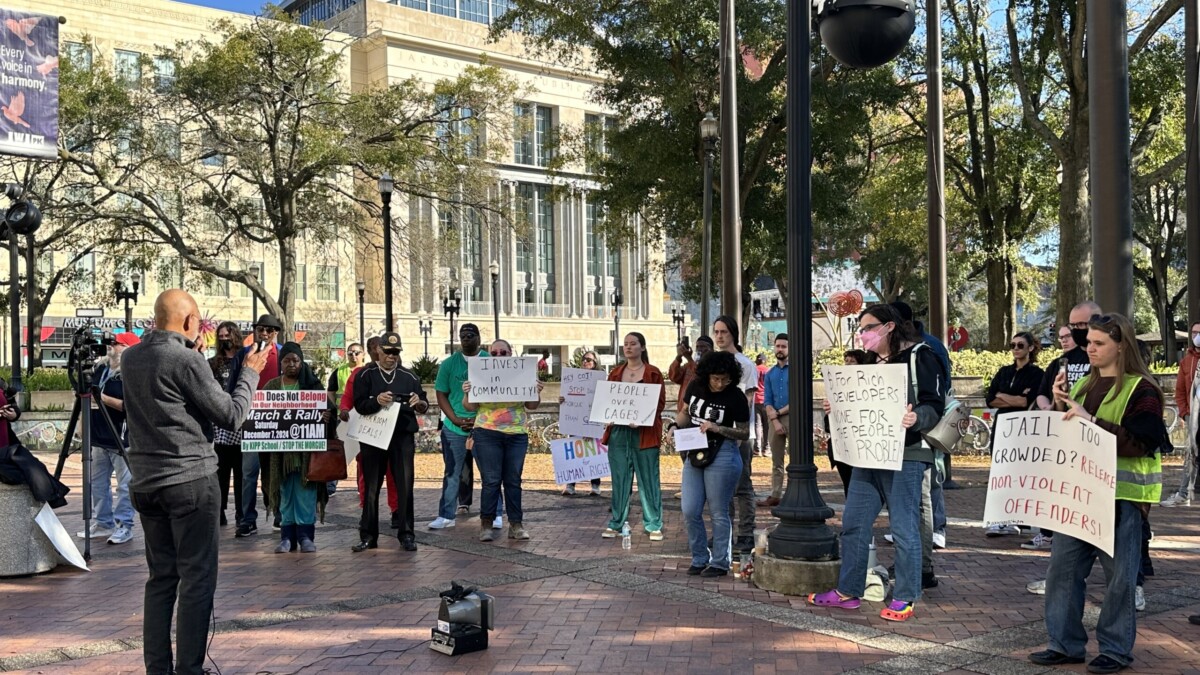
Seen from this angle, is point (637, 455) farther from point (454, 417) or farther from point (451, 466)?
point (451, 466)

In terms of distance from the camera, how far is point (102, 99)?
1123 inches

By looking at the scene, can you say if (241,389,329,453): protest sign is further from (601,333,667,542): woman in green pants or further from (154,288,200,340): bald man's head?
(154,288,200,340): bald man's head

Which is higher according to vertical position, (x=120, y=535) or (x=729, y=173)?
(x=729, y=173)

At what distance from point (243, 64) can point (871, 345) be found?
78.5 ft

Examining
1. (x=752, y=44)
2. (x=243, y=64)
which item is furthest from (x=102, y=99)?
(x=752, y=44)

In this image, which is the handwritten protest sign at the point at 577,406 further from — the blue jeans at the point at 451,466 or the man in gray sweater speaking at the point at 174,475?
the man in gray sweater speaking at the point at 174,475

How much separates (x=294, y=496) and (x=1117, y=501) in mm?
6886

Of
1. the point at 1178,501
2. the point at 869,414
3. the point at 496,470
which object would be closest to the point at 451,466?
the point at 496,470

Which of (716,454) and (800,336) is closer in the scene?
(800,336)

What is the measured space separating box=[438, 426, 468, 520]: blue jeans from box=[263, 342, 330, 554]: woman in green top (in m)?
1.37

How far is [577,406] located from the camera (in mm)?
11844

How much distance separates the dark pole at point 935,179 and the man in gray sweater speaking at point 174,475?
38.1ft

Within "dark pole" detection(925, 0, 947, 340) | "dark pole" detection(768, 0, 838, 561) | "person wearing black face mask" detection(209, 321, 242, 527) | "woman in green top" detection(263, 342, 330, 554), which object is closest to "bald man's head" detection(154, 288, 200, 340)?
"dark pole" detection(768, 0, 838, 561)

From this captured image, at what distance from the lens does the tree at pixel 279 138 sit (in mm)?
27609
